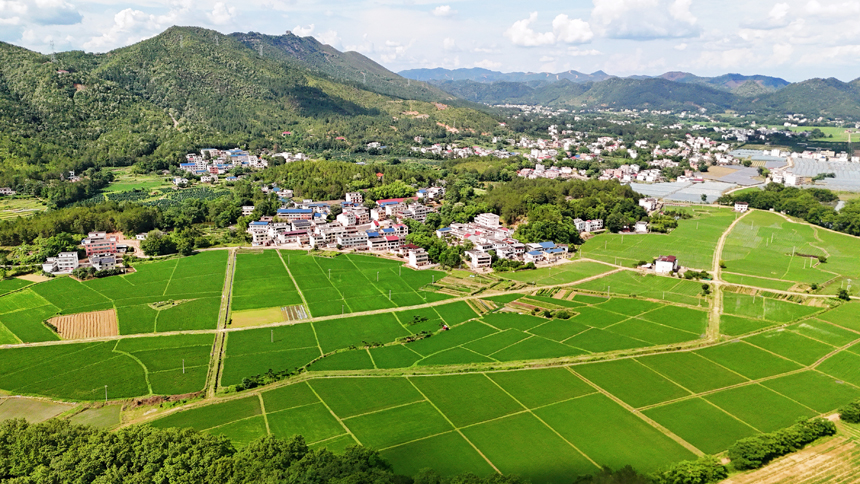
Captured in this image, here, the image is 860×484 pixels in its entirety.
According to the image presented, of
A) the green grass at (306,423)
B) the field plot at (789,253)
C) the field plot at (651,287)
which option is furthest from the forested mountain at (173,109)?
the field plot at (789,253)

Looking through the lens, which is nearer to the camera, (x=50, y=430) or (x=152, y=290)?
(x=50, y=430)

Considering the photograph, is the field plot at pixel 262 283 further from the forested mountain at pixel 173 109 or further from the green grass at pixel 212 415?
the forested mountain at pixel 173 109

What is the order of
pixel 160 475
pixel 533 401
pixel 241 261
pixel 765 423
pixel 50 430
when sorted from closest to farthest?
pixel 160 475
pixel 50 430
pixel 765 423
pixel 533 401
pixel 241 261

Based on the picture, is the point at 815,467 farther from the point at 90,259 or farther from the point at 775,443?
the point at 90,259

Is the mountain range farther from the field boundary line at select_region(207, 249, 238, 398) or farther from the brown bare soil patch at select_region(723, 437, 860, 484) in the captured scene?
the brown bare soil patch at select_region(723, 437, 860, 484)

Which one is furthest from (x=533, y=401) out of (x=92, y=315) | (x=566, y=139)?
(x=566, y=139)

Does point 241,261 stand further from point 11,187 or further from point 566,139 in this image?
point 566,139

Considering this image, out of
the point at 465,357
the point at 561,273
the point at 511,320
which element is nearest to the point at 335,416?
the point at 465,357
